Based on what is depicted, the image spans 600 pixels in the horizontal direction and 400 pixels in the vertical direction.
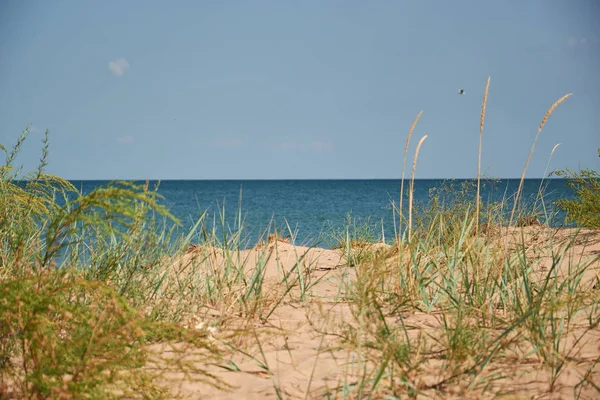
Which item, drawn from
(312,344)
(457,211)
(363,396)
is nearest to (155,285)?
(312,344)

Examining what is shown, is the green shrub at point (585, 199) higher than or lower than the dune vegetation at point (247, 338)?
higher

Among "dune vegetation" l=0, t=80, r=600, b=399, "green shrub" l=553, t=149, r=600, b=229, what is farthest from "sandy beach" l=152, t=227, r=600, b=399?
"green shrub" l=553, t=149, r=600, b=229

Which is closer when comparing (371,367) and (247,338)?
(371,367)

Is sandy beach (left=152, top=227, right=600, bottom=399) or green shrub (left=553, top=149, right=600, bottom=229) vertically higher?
green shrub (left=553, top=149, right=600, bottom=229)

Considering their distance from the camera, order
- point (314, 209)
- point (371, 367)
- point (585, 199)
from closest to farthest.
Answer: point (371, 367) < point (585, 199) < point (314, 209)

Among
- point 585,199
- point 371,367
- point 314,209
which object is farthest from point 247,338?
point 314,209

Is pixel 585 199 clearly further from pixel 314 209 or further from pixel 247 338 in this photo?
pixel 314 209

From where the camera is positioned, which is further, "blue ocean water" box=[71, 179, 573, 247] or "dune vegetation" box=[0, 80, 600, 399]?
"blue ocean water" box=[71, 179, 573, 247]

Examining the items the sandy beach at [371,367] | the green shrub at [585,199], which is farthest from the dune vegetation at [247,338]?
the green shrub at [585,199]

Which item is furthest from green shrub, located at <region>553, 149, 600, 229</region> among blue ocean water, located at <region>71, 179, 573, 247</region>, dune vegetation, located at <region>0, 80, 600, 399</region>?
dune vegetation, located at <region>0, 80, 600, 399</region>

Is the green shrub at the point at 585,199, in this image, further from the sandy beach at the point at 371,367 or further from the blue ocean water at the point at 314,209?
the sandy beach at the point at 371,367

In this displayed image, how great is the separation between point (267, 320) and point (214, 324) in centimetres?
31

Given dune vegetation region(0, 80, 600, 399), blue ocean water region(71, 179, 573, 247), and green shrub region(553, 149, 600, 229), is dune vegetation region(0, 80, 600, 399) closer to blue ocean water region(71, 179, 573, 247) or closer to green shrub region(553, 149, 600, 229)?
blue ocean water region(71, 179, 573, 247)

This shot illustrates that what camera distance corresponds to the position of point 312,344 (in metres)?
2.48
